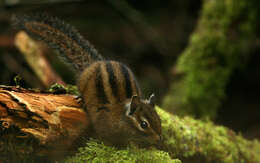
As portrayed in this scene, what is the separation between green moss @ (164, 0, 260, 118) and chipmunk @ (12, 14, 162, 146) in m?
2.57

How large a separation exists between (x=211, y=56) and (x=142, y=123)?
135 inches

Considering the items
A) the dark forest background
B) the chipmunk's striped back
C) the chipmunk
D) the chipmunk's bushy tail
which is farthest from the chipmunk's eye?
the dark forest background

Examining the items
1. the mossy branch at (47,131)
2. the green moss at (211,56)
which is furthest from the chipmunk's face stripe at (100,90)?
the green moss at (211,56)

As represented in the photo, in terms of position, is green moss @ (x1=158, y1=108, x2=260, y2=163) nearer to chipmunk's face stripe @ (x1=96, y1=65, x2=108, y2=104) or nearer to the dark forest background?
chipmunk's face stripe @ (x1=96, y1=65, x2=108, y2=104)

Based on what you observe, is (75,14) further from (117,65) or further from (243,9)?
(117,65)

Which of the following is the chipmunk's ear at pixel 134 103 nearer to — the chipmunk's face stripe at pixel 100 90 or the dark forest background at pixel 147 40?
the chipmunk's face stripe at pixel 100 90

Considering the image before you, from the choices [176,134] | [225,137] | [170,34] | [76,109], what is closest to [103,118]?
[76,109]

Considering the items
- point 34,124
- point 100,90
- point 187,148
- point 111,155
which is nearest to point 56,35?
point 100,90

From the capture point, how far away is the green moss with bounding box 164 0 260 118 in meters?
5.64

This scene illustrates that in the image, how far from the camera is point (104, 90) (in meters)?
3.01

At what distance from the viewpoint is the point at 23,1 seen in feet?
23.2

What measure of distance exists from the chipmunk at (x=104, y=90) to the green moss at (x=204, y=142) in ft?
1.69

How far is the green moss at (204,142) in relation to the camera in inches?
129

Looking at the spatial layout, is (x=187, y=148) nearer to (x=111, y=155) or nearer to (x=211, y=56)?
(x=111, y=155)
